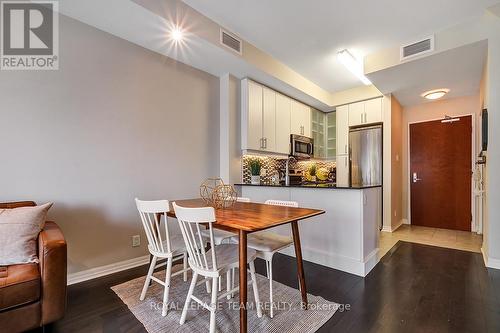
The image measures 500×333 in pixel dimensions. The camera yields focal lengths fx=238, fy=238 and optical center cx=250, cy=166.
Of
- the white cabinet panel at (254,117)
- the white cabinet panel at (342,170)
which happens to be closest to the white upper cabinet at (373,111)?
the white cabinet panel at (342,170)

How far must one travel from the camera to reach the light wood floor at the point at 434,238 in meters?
3.49

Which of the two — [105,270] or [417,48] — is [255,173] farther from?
[417,48]

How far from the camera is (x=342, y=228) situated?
8.81ft

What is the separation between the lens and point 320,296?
2086 mm

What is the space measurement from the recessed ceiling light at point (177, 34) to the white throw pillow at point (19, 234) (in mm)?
2061

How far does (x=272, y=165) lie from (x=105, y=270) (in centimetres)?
316

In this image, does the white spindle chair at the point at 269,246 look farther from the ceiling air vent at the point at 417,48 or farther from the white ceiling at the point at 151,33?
the ceiling air vent at the point at 417,48

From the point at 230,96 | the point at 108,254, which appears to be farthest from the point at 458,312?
the point at 230,96

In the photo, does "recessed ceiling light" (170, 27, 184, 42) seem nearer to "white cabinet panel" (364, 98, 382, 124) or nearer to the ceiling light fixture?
the ceiling light fixture

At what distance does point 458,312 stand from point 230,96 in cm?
341

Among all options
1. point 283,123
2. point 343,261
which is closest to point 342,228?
point 343,261

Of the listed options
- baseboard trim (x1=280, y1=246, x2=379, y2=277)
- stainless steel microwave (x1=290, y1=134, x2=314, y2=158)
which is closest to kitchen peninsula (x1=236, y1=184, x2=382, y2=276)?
baseboard trim (x1=280, y1=246, x2=379, y2=277)

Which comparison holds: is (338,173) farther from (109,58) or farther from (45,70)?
(45,70)

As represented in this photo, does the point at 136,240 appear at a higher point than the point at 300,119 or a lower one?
lower
